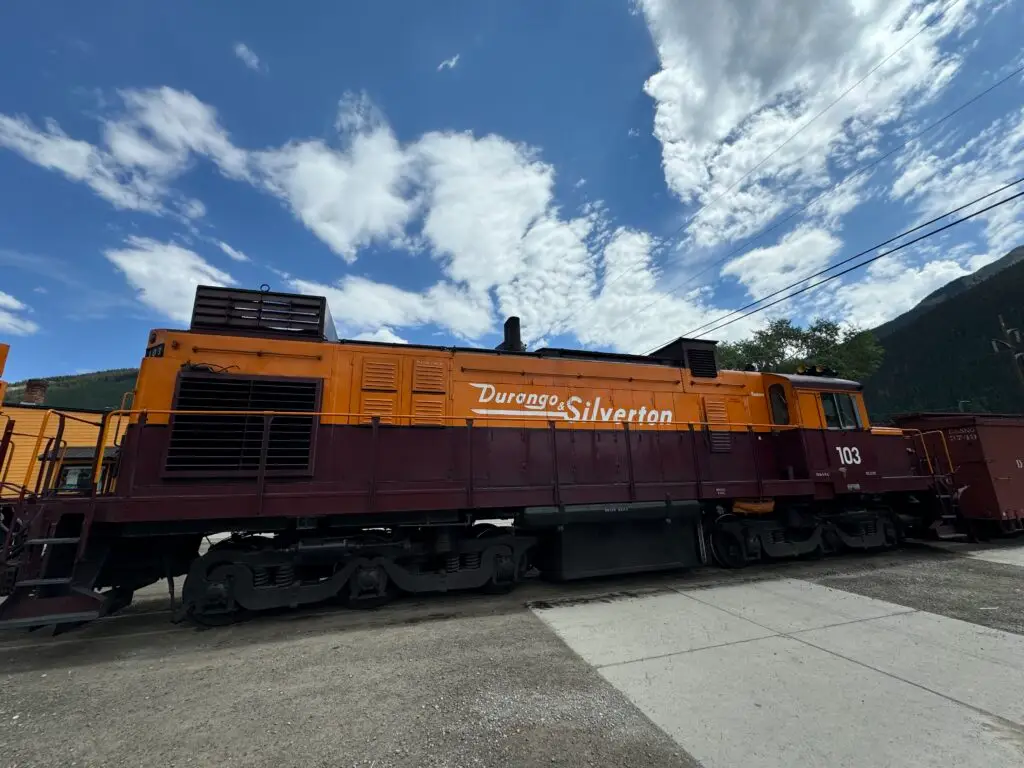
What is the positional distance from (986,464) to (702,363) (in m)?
7.07

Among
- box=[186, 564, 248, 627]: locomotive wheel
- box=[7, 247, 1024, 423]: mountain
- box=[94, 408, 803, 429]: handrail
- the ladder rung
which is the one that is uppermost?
box=[7, 247, 1024, 423]: mountain

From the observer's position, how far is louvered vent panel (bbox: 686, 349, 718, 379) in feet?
27.2

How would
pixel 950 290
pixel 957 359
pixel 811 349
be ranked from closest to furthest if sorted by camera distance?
pixel 811 349, pixel 957 359, pixel 950 290

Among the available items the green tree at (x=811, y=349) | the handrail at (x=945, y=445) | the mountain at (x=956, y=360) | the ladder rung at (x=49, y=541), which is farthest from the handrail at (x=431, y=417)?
the mountain at (x=956, y=360)

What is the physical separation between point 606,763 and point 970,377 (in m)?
87.7

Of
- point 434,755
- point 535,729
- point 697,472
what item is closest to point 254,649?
point 434,755

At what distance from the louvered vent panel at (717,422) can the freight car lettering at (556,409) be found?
0.79 m

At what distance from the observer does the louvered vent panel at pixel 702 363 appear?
8305mm

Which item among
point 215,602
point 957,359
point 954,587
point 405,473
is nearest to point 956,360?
point 957,359

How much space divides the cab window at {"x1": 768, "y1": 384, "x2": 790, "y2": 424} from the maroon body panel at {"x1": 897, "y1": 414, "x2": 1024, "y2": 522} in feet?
14.4

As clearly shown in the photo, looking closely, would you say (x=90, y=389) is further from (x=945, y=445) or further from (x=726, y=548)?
(x=945, y=445)

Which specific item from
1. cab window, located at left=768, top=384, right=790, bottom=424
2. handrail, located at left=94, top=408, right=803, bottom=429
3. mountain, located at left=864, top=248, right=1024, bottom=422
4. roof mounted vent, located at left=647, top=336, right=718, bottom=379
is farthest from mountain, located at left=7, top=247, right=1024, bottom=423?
cab window, located at left=768, top=384, right=790, bottom=424

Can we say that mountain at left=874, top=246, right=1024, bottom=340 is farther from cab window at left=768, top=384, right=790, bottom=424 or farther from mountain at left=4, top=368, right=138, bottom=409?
mountain at left=4, top=368, right=138, bottom=409

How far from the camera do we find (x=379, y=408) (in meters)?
6.14
